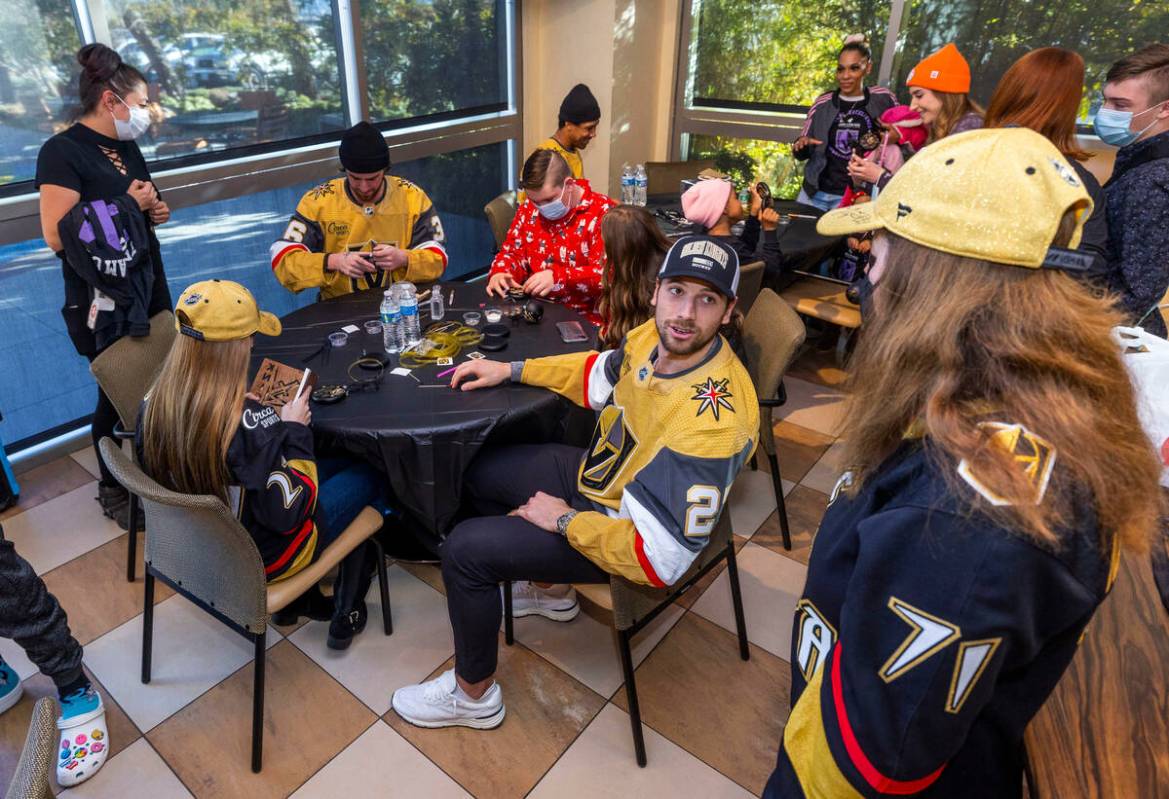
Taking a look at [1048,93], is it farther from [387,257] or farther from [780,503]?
[387,257]

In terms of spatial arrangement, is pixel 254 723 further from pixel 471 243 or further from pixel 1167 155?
pixel 471 243

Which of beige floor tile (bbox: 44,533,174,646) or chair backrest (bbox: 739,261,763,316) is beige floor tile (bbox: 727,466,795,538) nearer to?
chair backrest (bbox: 739,261,763,316)

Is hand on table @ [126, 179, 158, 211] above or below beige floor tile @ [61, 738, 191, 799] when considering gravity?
above

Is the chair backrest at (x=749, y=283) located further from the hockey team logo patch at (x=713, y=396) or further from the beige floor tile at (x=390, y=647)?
the beige floor tile at (x=390, y=647)

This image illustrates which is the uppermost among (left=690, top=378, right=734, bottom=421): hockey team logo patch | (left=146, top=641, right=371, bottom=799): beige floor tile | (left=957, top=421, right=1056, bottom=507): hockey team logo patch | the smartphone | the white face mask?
the white face mask

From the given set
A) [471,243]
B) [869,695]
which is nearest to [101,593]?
[869,695]

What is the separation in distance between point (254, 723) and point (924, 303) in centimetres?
190

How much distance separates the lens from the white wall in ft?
16.1

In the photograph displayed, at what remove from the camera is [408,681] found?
7.02 feet

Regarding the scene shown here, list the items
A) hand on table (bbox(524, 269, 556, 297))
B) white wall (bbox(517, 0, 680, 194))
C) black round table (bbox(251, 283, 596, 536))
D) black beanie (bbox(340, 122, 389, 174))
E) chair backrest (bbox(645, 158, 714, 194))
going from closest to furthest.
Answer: black round table (bbox(251, 283, 596, 536)), black beanie (bbox(340, 122, 389, 174)), hand on table (bbox(524, 269, 556, 297)), chair backrest (bbox(645, 158, 714, 194)), white wall (bbox(517, 0, 680, 194))

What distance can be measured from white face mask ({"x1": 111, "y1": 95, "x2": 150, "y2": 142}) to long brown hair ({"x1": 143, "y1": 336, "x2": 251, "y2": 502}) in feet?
4.34

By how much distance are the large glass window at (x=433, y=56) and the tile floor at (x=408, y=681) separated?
3062mm

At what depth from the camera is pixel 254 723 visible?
1.85 m

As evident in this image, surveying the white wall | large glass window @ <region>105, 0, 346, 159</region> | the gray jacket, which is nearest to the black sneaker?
large glass window @ <region>105, 0, 346, 159</region>
